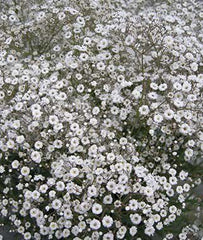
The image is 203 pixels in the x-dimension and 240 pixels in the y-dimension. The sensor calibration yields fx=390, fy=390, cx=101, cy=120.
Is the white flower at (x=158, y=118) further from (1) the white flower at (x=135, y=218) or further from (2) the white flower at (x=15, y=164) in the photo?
→ (2) the white flower at (x=15, y=164)

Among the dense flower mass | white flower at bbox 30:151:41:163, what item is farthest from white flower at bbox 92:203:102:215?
white flower at bbox 30:151:41:163

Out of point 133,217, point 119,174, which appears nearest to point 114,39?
point 119,174

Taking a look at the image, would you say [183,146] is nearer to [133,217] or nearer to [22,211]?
[133,217]

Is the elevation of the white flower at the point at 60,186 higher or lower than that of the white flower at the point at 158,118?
lower

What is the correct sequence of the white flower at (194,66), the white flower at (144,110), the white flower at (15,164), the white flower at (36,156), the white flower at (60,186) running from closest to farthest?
the white flower at (60,186)
the white flower at (36,156)
the white flower at (15,164)
the white flower at (144,110)
the white flower at (194,66)

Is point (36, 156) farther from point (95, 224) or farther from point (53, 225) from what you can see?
point (95, 224)

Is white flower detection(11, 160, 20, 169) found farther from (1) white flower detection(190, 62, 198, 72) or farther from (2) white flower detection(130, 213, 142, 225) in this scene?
(1) white flower detection(190, 62, 198, 72)

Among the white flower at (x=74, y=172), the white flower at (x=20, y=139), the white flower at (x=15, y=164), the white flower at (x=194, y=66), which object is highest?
the white flower at (x=194, y=66)

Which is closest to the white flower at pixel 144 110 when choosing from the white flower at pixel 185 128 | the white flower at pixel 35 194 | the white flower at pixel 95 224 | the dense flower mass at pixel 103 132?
the dense flower mass at pixel 103 132
